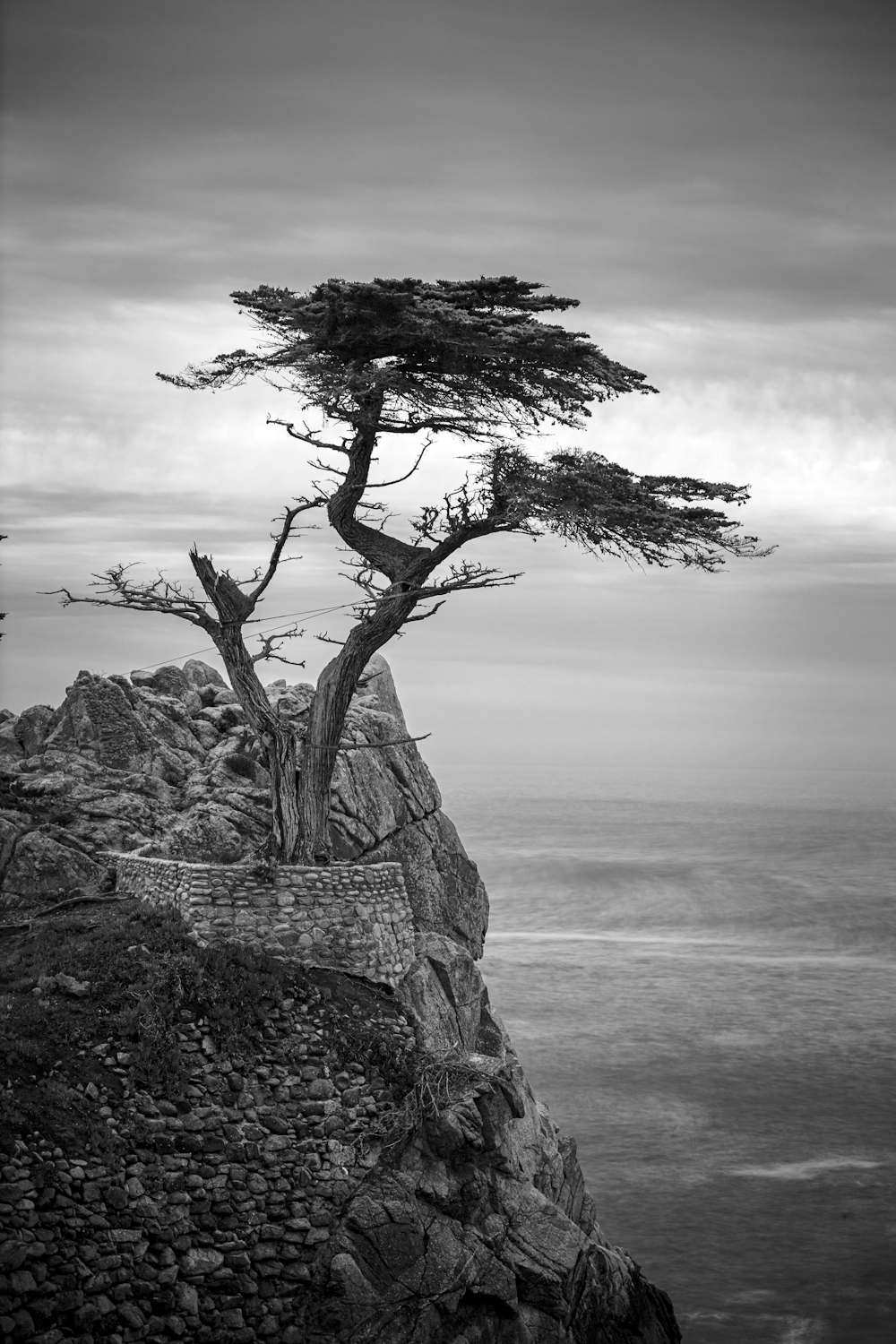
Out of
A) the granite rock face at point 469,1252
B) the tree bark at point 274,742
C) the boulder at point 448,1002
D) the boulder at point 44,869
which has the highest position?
the tree bark at point 274,742

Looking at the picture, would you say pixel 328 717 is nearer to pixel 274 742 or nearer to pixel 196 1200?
pixel 274 742

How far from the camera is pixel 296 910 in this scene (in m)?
21.9

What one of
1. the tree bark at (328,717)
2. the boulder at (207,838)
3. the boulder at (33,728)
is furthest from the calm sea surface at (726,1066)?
the boulder at (33,728)

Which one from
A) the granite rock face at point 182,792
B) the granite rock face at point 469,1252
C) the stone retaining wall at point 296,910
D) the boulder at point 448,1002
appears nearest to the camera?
the granite rock face at point 469,1252

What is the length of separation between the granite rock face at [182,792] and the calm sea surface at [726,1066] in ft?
36.1

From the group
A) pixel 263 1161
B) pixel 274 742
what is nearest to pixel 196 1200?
pixel 263 1161

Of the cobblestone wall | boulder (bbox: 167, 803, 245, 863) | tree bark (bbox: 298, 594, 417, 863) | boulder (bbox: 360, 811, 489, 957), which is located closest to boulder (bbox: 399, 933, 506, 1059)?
the cobblestone wall

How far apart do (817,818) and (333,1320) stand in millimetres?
169949

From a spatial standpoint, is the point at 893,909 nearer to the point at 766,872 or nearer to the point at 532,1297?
the point at 766,872

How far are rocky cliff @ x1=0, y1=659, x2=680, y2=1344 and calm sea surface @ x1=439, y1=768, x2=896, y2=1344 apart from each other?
8.60 meters

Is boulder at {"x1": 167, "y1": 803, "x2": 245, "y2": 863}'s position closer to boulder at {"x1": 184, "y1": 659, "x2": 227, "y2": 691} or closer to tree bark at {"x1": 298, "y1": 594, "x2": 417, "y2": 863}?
tree bark at {"x1": 298, "y1": 594, "x2": 417, "y2": 863}

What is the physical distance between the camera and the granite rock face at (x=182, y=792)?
26.3 m

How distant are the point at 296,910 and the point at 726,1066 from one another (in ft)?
110

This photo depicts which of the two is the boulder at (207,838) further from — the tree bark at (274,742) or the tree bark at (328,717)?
the tree bark at (328,717)
